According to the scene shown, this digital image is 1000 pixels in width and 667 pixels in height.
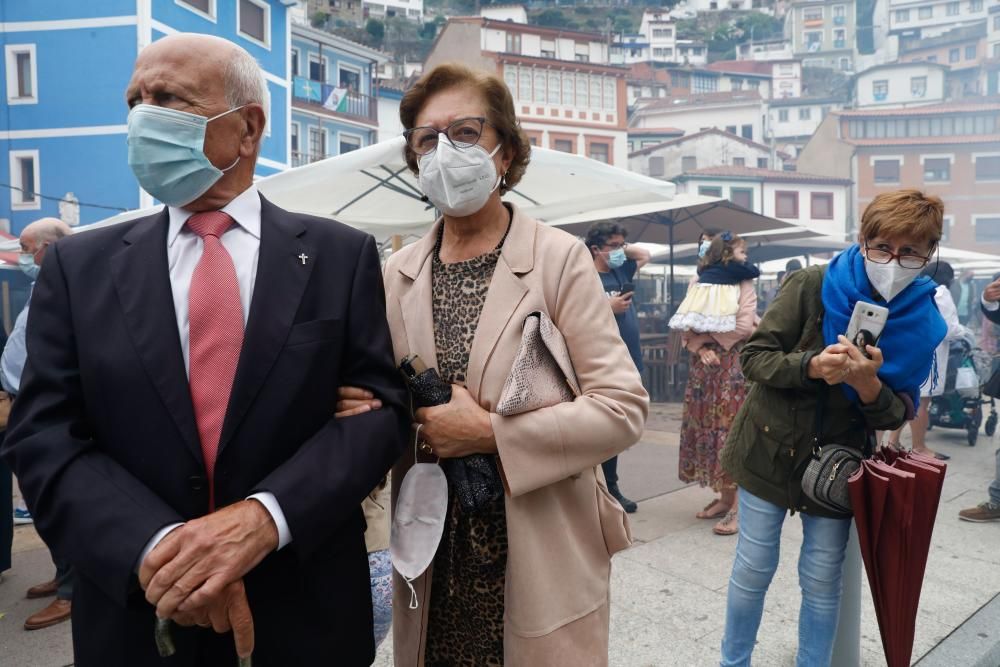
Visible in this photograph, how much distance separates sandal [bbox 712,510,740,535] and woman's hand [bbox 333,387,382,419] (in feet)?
13.2

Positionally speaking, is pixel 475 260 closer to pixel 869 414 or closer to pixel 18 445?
pixel 18 445

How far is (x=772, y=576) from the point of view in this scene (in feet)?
9.09

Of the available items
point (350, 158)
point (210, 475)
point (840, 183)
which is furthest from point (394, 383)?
point (840, 183)

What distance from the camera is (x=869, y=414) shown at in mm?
2582

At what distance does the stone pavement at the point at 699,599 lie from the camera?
11.0ft

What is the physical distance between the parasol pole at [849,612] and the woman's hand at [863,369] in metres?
0.68

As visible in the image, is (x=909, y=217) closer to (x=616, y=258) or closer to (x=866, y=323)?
(x=866, y=323)

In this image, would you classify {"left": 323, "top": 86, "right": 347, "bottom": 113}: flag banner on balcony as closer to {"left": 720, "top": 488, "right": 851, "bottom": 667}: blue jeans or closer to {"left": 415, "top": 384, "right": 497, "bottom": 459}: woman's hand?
{"left": 720, "top": 488, "right": 851, "bottom": 667}: blue jeans

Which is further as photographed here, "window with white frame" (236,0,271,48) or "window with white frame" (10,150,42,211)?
"window with white frame" (236,0,271,48)

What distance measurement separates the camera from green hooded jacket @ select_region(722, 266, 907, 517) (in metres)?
2.61

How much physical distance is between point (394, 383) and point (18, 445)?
0.75m

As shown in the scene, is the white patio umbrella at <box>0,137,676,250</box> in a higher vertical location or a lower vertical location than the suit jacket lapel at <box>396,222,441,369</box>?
higher

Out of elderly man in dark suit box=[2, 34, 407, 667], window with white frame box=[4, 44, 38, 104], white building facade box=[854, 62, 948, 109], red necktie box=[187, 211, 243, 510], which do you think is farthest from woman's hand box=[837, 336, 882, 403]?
white building facade box=[854, 62, 948, 109]

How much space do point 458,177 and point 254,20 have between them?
2954 centimetres
